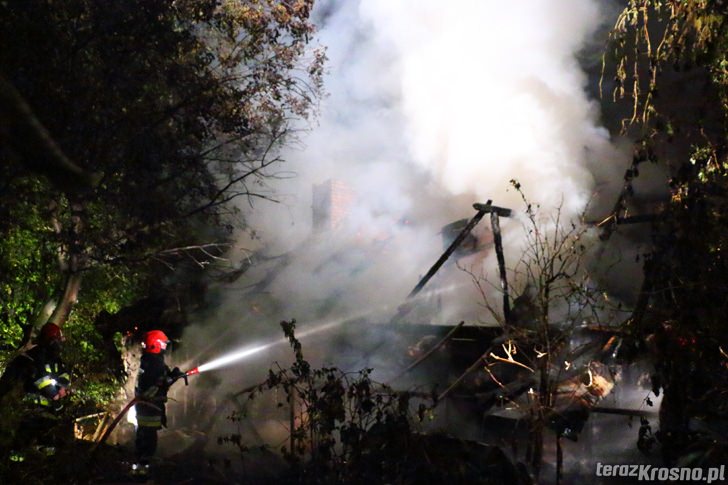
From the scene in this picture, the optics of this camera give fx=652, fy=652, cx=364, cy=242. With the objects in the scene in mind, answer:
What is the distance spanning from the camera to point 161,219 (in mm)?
9539

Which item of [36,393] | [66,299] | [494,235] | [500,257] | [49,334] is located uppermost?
[494,235]

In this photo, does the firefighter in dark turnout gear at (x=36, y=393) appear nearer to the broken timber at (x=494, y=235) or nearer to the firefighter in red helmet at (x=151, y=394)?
the firefighter in red helmet at (x=151, y=394)

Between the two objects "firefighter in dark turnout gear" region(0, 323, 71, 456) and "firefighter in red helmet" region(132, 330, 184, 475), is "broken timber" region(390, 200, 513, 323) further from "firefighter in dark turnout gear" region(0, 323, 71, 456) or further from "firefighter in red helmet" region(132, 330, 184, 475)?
"firefighter in dark turnout gear" region(0, 323, 71, 456)

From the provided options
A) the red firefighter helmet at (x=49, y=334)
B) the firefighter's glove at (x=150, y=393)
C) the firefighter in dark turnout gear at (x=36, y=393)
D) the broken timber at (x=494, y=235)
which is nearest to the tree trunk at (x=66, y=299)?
the firefighter in dark turnout gear at (x=36, y=393)

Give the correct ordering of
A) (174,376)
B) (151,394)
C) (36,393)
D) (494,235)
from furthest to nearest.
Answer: (494,235), (174,376), (151,394), (36,393)

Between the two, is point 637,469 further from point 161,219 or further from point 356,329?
point 161,219

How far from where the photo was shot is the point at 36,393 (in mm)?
6301

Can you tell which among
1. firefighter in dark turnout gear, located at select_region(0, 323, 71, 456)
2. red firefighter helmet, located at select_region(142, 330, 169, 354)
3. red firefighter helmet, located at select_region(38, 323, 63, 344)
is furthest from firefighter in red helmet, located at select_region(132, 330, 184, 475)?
red firefighter helmet, located at select_region(38, 323, 63, 344)

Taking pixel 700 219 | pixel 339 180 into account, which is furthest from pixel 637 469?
pixel 339 180

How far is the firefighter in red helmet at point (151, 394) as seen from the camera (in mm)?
7008

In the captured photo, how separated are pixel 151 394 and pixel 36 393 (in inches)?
43.0

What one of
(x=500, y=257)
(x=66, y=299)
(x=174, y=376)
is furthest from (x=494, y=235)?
(x=66, y=299)

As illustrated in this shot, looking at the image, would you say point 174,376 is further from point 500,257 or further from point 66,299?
point 500,257

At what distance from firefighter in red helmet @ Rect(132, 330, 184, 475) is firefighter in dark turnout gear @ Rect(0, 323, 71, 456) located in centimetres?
84
